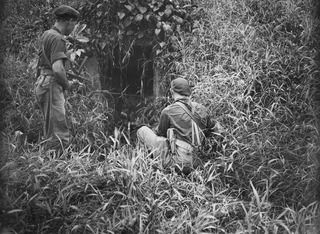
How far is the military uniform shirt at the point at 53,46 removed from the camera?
4461mm

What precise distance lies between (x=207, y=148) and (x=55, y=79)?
180 cm

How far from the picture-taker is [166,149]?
4.84 metres

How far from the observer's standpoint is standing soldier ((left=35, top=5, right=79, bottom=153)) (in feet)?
14.7

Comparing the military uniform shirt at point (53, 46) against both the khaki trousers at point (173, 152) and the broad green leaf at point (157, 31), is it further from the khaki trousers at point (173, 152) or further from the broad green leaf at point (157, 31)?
the broad green leaf at point (157, 31)

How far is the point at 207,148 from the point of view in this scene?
199 inches

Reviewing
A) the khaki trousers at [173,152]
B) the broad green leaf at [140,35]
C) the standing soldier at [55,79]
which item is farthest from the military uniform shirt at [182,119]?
the broad green leaf at [140,35]

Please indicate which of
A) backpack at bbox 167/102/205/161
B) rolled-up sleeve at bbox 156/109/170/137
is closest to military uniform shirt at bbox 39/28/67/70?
rolled-up sleeve at bbox 156/109/170/137

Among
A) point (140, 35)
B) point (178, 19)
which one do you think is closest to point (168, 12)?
point (178, 19)

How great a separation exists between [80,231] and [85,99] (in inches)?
112

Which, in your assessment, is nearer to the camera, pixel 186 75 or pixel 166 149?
pixel 166 149

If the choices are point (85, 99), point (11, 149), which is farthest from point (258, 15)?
point (11, 149)

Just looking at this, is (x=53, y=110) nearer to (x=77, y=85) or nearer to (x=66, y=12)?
(x=66, y=12)

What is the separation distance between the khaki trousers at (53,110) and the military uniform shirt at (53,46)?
0.18 metres

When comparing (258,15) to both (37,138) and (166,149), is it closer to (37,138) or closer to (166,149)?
(166,149)
